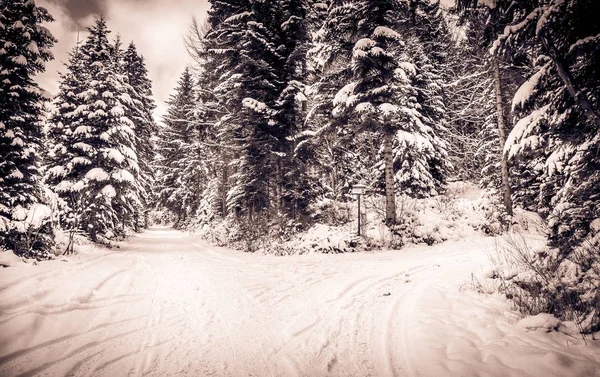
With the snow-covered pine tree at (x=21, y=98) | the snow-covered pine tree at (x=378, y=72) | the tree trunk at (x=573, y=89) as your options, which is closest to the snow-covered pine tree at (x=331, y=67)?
the snow-covered pine tree at (x=378, y=72)

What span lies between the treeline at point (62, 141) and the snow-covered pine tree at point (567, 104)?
1295cm

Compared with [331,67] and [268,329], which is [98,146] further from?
[268,329]

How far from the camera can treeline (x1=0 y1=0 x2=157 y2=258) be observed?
952 cm

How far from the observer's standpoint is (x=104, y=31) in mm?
15047


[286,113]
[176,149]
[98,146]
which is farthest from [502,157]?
[176,149]

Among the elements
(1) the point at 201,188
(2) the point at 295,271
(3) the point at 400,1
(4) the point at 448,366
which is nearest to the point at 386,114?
(3) the point at 400,1

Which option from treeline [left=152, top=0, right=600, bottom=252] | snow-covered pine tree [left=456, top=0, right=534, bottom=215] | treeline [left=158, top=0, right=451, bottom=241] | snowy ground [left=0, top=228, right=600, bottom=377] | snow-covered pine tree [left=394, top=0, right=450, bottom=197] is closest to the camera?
snowy ground [left=0, top=228, right=600, bottom=377]

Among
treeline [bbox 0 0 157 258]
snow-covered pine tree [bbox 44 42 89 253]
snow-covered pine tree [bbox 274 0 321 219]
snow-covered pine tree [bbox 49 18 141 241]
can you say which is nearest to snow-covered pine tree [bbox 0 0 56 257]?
treeline [bbox 0 0 157 258]

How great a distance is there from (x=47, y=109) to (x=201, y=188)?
20571 mm

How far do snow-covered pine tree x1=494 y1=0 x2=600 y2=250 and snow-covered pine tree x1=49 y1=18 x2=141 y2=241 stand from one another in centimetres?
1720

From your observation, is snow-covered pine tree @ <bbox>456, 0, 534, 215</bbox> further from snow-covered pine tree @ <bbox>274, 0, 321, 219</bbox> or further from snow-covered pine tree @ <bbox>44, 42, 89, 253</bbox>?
snow-covered pine tree @ <bbox>44, 42, 89, 253</bbox>

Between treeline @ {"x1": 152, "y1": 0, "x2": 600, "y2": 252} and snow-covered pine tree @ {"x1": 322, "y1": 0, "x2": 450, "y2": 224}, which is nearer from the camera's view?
snow-covered pine tree @ {"x1": 322, "y1": 0, "x2": 450, "y2": 224}

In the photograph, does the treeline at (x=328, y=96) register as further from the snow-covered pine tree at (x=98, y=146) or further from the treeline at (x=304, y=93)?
the snow-covered pine tree at (x=98, y=146)

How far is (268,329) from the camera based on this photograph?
395cm
